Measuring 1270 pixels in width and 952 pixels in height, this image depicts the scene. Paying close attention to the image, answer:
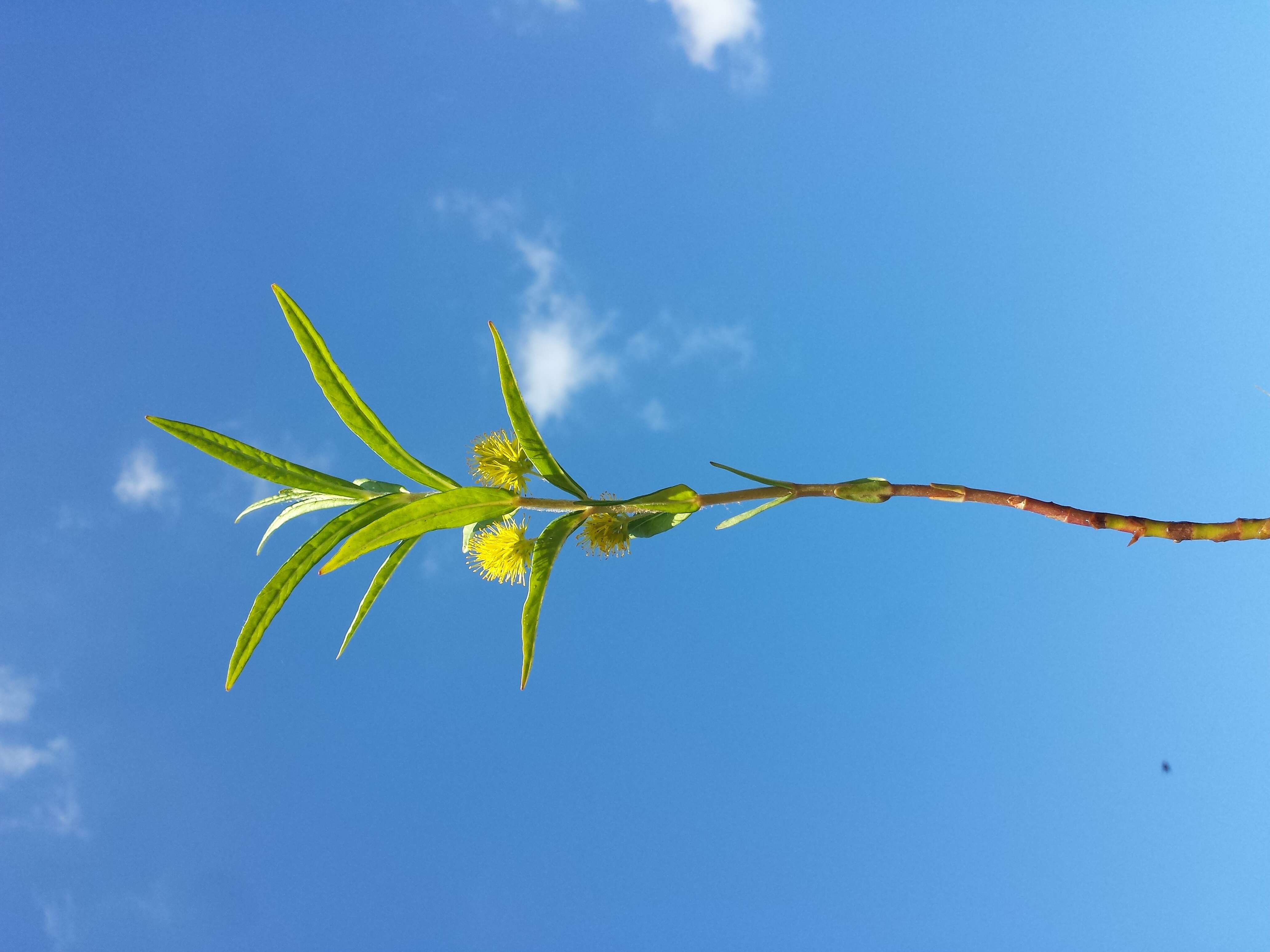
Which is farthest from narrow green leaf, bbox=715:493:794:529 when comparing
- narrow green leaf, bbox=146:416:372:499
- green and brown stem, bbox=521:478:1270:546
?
narrow green leaf, bbox=146:416:372:499

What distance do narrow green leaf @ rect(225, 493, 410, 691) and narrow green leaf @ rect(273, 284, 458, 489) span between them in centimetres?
17

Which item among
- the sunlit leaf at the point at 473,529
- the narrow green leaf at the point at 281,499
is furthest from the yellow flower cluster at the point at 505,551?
the narrow green leaf at the point at 281,499

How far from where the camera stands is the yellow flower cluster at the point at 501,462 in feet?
9.68

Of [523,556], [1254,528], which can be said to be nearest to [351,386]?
[523,556]

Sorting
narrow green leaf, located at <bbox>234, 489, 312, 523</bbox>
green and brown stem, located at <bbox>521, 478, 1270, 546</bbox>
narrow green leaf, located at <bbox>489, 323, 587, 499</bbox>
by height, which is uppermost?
narrow green leaf, located at <bbox>234, 489, 312, 523</bbox>

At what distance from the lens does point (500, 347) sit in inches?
95.5

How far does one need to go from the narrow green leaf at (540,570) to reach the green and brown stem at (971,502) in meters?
0.07

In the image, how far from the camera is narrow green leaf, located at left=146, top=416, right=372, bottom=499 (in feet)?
8.66

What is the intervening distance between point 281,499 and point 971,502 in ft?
10.0

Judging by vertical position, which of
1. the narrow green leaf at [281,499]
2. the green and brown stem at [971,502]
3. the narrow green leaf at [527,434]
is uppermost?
the narrow green leaf at [281,499]

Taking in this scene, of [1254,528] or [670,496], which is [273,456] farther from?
[1254,528]

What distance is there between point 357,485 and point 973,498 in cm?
255

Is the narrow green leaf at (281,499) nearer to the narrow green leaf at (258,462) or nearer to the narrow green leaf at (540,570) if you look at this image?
Answer: the narrow green leaf at (258,462)

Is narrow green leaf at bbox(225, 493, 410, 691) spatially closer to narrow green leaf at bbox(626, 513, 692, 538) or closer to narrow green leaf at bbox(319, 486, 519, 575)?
narrow green leaf at bbox(319, 486, 519, 575)
